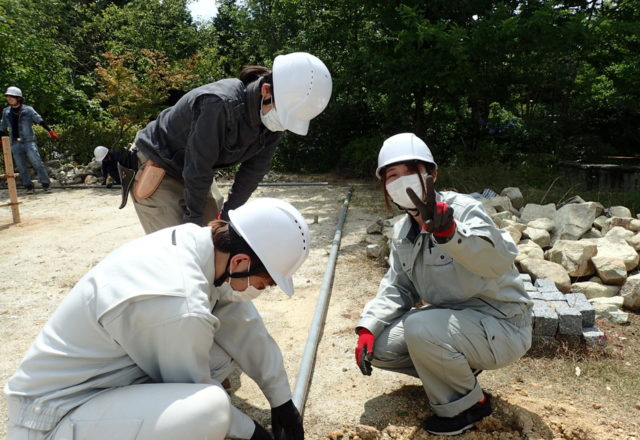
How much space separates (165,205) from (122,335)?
1.52m

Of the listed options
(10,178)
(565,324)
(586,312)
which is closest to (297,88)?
(565,324)

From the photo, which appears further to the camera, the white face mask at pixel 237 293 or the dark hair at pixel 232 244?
the white face mask at pixel 237 293

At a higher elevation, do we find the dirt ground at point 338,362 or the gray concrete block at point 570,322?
the gray concrete block at point 570,322

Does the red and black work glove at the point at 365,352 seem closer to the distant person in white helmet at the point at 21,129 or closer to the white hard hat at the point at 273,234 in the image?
the white hard hat at the point at 273,234

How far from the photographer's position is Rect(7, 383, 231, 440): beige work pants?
1654 mm

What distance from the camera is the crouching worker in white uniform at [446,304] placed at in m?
2.28

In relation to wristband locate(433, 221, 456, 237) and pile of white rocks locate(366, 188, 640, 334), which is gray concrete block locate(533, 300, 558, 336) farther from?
A: wristband locate(433, 221, 456, 237)

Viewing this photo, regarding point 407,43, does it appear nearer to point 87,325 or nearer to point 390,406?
point 390,406

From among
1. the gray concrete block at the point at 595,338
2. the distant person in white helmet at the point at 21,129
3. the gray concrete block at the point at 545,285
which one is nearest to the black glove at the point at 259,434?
the gray concrete block at the point at 595,338

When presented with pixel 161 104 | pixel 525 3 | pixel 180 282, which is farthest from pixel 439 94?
pixel 180 282

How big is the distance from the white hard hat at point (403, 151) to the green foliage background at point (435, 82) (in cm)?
546

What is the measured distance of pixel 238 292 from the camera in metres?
2.03

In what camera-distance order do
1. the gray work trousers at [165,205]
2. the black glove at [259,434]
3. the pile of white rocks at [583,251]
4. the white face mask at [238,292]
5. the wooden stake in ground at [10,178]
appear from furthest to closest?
the wooden stake in ground at [10,178] < the pile of white rocks at [583,251] < the gray work trousers at [165,205] < the black glove at [259,434] < the white face mask at [238,292]

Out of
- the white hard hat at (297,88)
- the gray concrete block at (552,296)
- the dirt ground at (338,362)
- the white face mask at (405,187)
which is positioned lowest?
the dirt ground at (338,362)
